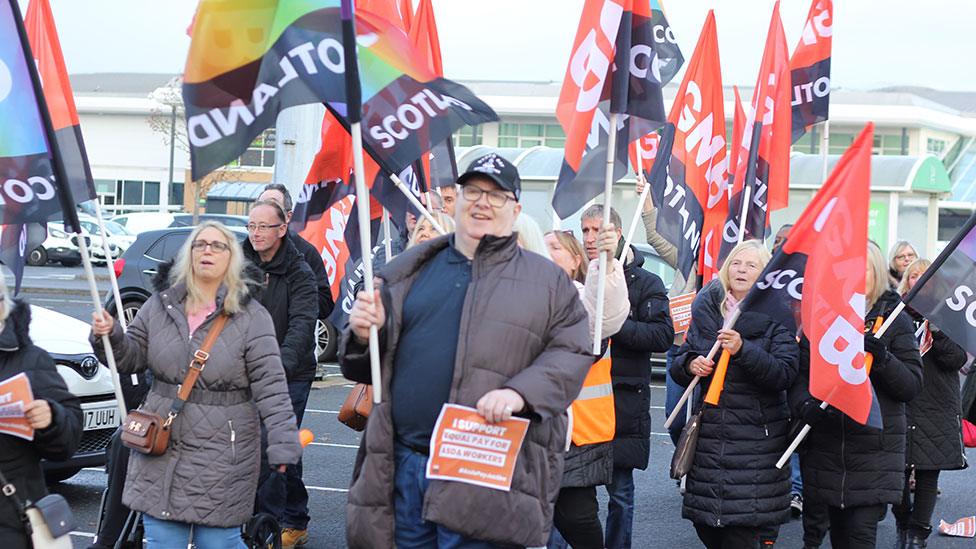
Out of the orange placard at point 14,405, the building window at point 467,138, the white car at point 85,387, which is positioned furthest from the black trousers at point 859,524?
the building window at point 467,138

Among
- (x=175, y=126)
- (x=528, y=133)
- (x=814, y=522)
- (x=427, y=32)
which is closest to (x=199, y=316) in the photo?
(x=814, y=522)

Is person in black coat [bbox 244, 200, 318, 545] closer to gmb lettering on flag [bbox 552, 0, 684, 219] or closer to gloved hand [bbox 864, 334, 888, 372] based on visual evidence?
gmb lettering on flag [bbox 552, 0, 684, 219]

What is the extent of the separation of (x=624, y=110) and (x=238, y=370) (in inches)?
85.6

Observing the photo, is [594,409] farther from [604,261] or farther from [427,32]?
[427,32]

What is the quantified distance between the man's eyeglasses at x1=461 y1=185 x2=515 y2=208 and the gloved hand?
275 cm

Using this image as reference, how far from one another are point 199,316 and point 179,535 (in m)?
0.90

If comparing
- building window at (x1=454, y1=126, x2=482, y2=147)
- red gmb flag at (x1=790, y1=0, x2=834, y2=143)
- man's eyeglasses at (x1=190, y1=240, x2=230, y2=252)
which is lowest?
man's eyeglasses at (x1=190, y1=240, x2=230, y2=252)

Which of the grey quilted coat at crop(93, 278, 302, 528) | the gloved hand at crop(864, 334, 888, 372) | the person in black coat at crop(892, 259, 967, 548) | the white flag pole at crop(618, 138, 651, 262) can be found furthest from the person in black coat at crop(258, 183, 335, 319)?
the person in black coat at crop(892, 259, 967, 548)

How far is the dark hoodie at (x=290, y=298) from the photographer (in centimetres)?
684

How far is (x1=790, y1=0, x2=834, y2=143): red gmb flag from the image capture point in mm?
9883

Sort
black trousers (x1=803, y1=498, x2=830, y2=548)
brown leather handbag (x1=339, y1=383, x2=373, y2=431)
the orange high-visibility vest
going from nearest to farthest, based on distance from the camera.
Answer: the orange high-visibility vest < brown leather handbag (x1=339, y1=383, x2=373, y2=431) < black trousers (x1=803, y1=498, x2=830, y2=548)

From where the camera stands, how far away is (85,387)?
8023 mm

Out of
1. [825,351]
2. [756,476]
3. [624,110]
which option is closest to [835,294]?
[825,351]

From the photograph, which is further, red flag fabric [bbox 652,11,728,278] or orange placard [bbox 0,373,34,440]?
red flag fabric [bbox 652,11,728,278]
